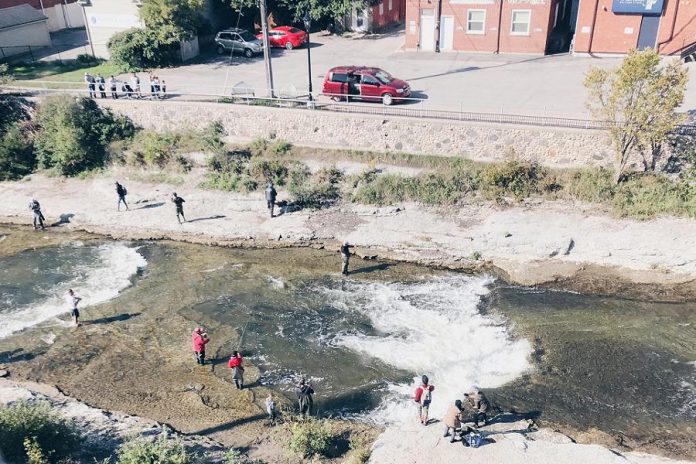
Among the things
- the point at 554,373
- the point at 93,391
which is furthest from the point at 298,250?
the point at 554,373

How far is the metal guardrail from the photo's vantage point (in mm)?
24562

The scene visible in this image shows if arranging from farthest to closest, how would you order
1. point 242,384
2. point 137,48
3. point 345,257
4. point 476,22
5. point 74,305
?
1. point 476,22
2. point 137,48
3. point 345,257
4. point 74,305
5. point 242,384

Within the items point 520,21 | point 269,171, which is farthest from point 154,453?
point 520,21

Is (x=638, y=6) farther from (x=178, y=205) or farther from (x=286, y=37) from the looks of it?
(x=178, y=205)

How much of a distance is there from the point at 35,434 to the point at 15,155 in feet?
68.7

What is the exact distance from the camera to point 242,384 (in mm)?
16844

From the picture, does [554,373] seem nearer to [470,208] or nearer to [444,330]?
[444,330]

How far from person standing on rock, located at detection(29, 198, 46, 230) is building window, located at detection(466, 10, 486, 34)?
26.0 meters

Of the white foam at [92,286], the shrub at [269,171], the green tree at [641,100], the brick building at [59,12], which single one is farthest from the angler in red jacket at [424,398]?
the brick building at [59,12]

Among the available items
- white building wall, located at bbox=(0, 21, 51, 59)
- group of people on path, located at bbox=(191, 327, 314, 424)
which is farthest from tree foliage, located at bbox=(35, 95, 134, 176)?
group of people on path, located at bbox=(191, 327, 314, 424)

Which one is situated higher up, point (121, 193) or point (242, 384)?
point (121, 193)

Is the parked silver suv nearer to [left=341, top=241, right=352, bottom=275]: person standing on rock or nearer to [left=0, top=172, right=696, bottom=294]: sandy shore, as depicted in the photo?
[left=0, top=172, right=696, bottom=294]: sandy shore

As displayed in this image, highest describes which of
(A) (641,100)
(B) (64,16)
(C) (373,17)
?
(B) (64,16)

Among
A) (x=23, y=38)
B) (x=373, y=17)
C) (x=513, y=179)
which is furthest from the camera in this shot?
(x=373, y=17)
